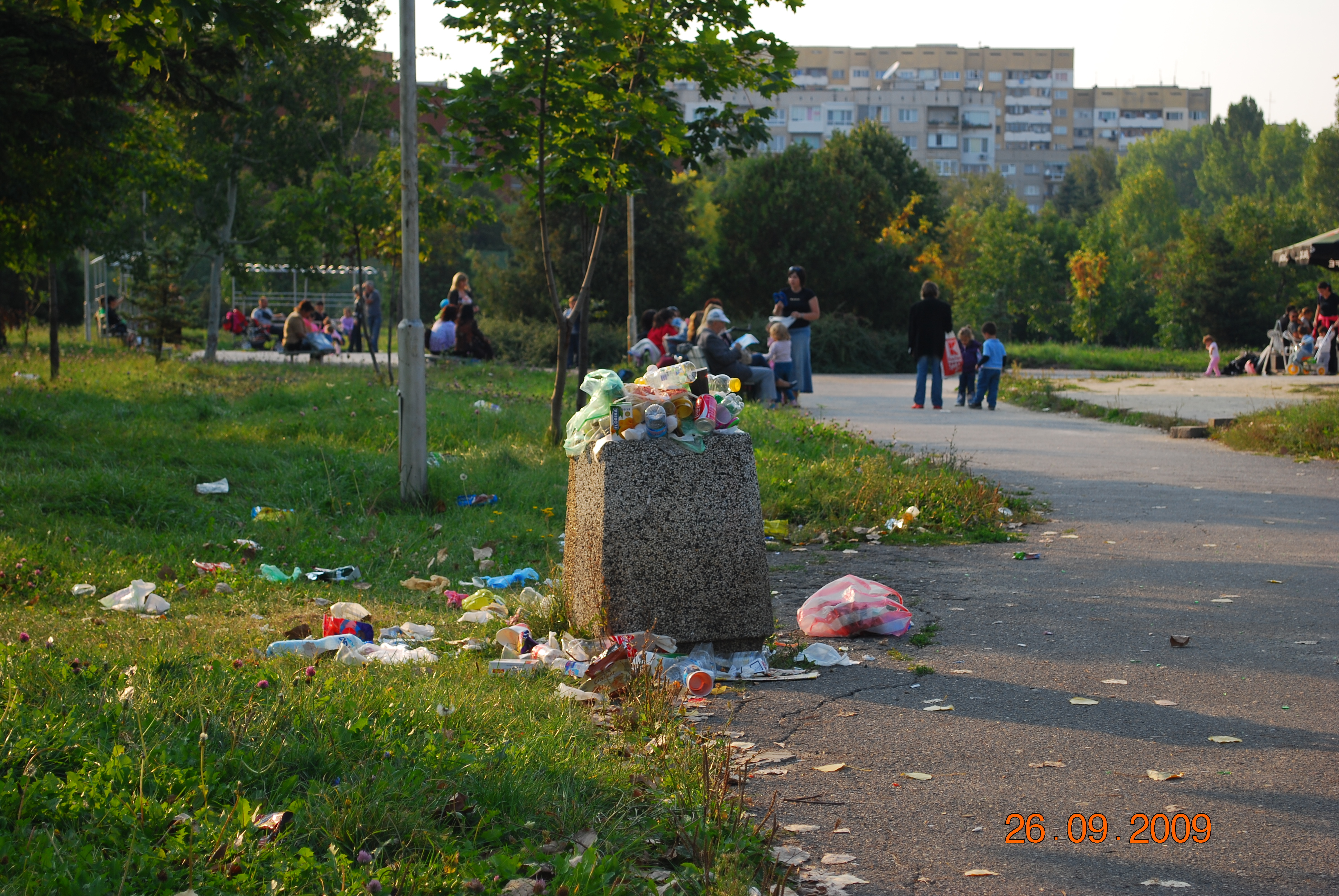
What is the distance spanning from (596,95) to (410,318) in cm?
311

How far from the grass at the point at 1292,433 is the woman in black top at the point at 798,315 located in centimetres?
610

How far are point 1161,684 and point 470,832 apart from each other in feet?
9.94

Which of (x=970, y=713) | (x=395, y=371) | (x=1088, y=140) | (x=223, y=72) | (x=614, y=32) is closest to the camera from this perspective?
(x=970, y=713)

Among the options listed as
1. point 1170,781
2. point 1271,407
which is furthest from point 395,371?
point 1170,781

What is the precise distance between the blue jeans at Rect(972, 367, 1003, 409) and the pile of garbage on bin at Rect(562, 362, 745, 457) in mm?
14325

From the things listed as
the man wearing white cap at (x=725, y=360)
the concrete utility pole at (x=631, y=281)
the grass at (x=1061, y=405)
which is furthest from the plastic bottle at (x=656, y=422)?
the concrete utility pole at (x=631, y=281)

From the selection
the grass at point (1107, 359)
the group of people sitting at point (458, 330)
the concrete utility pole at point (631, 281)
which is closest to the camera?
the group of people sitting at point (458, 330)

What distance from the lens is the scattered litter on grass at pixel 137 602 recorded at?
575cm

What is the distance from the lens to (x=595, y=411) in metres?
5.34

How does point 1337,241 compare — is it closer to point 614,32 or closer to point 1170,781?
point 614,32

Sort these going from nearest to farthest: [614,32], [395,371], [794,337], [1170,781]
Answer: [1170,781] → [614,32] → [794,337] → [395,371]

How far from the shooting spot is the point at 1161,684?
4.71 m

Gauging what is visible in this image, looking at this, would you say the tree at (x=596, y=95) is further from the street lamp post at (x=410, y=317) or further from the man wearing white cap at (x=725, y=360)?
the man wearing white cap at (x=725, y=360)

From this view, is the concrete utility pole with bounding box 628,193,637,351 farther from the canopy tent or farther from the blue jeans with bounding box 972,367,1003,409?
the canopy tent
